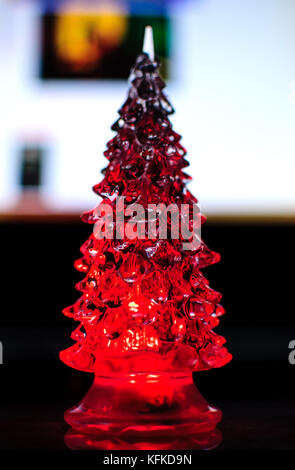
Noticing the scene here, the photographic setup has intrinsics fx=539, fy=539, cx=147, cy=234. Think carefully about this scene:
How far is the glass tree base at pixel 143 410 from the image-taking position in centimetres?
44

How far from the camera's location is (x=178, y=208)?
48cm

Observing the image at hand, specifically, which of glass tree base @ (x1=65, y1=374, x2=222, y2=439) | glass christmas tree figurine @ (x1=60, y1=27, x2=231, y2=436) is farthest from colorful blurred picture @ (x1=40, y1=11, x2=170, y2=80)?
glass tree base @ (x1=65, y1=374, x2=222, y2=439)

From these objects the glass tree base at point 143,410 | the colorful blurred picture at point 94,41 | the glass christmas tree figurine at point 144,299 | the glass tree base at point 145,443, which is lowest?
the glass tree base at point 145,443

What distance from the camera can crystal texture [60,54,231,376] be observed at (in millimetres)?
455

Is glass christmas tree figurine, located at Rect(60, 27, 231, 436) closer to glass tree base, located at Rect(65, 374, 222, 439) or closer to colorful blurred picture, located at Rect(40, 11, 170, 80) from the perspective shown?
glass tree base, located at Rect(65, 374, 222, 439)

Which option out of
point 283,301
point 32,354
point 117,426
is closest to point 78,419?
point 117,426

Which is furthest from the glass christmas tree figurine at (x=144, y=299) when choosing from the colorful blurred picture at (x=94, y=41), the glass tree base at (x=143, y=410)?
the colorful blurred picture at (x=94, y=41)

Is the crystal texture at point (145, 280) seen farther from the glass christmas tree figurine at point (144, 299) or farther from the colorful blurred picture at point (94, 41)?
the colorful blurred picture at point (94, 41)

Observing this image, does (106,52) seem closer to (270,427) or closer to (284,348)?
(284,348)

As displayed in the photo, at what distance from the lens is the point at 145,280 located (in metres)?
0.46

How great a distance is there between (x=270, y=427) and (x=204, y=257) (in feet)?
0.56

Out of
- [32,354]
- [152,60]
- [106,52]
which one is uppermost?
[106,52]

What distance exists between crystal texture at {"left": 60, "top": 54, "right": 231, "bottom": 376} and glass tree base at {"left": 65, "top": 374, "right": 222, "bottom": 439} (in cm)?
1
